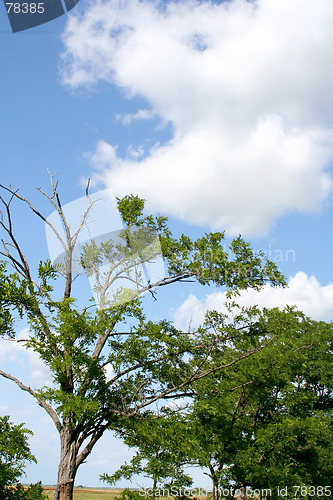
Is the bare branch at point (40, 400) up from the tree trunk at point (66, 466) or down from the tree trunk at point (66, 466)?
up

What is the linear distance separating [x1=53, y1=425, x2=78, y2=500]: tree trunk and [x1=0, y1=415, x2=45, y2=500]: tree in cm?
100

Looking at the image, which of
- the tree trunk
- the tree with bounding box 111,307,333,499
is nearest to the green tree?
the tree with bounding box 111,307,333,499

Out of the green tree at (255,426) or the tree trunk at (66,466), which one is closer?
the tree trunk at (66,466)

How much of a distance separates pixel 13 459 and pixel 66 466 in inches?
65.8

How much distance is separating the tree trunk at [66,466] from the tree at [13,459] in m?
1.00

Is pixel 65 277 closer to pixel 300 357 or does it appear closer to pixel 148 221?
pixel 148 221

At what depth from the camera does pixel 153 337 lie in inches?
529

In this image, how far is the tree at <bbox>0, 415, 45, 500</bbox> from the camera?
12.8 meters

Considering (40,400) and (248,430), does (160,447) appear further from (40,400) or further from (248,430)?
(248,430)

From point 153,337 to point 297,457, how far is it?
36.9 feet

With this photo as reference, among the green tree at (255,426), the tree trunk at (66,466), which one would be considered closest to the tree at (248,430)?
the green tree at (255,426)

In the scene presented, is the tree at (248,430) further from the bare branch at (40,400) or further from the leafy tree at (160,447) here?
the bare branch at (40,400)

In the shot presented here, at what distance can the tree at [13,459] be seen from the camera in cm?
1278

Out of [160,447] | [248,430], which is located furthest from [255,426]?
[160,447]
